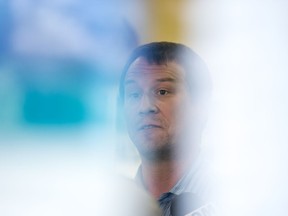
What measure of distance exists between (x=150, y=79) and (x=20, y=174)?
1.77ft

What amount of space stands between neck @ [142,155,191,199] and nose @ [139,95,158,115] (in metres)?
0.17

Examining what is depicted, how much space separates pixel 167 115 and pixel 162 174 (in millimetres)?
209

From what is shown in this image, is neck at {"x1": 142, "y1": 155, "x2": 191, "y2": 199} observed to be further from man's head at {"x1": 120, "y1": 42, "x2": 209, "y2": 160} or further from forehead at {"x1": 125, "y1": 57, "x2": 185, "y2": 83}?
forehead at {"x1": 125, "y1": 57, "x2": 185, "y2": 83}

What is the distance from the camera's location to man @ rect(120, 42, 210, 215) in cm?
151

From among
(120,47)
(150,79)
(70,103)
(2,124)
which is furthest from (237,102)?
(2,124)

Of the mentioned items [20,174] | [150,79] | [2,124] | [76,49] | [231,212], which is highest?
[76,49]

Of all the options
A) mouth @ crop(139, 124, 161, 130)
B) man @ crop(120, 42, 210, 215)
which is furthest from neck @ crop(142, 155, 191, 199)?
mouth @ crop(139, 124, 161, 130)

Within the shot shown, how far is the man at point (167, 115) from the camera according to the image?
1.51 metres

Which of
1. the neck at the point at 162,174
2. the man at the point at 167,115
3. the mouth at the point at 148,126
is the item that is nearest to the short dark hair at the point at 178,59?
the man at the point at 167,115

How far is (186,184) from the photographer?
1.53m

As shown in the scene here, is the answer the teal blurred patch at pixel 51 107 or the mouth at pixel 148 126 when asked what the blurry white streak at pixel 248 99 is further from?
→ the teal blurred patch at pixel 51 107

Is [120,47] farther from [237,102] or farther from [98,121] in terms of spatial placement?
[237,102]

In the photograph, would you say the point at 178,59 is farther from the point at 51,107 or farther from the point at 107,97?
the point at 51,107

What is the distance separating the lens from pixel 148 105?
4.95 ft
